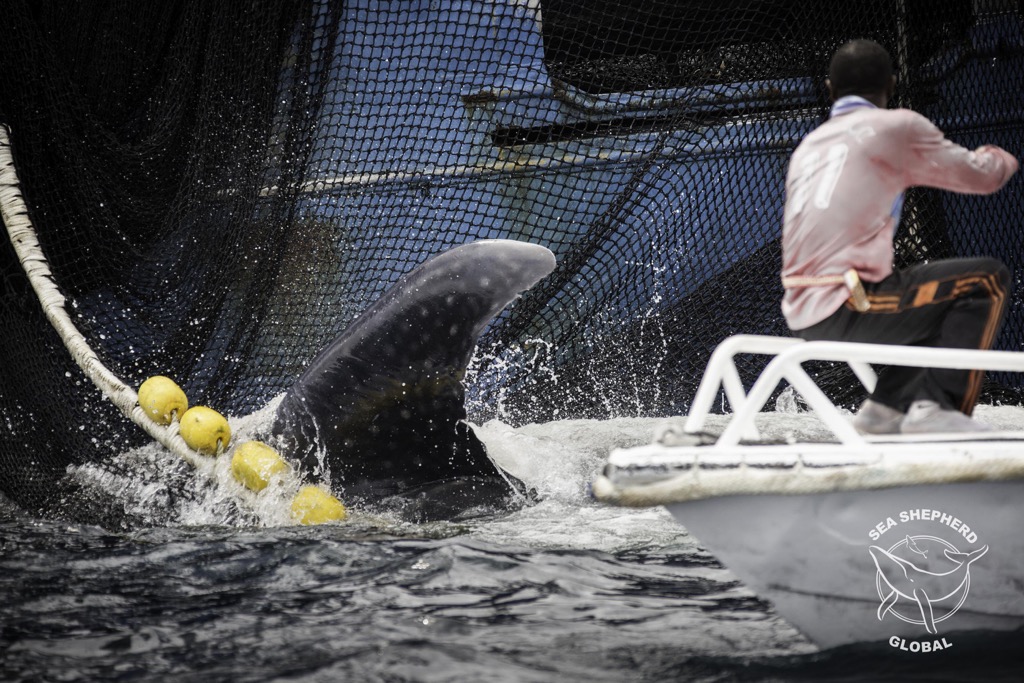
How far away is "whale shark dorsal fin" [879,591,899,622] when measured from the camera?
2.92m

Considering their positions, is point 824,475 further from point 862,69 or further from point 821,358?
point 862,69

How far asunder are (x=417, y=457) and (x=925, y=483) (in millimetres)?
2455

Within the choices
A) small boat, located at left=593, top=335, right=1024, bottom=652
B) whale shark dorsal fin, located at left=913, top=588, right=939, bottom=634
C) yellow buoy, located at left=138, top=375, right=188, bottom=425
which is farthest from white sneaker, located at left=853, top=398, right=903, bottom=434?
yellow buoy, located at left=138, top=375, right=188, bottom=425

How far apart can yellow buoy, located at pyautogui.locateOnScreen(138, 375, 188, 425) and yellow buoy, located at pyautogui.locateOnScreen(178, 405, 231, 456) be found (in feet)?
0.57

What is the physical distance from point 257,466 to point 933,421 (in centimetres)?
275

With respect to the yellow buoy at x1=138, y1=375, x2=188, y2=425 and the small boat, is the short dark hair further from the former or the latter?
the yellow buoy at x1=138, y1=375, x2=188, y2=425

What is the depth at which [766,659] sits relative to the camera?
286 centimetres

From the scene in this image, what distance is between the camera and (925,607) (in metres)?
2.93

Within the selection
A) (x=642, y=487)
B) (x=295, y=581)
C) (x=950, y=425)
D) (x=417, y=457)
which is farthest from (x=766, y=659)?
(x=417, y=457)

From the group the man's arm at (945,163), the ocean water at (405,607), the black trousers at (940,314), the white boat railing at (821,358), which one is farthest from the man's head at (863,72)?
the ocean water at (405,607)

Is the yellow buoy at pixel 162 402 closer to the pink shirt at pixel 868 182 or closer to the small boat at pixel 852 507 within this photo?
the small boat at pixel 852 507

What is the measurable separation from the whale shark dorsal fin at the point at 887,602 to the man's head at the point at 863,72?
1471 mm

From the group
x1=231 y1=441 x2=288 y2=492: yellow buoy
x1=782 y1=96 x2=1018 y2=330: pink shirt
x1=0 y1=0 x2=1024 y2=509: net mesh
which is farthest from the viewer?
x1=0 y1=0 x2=1024 y2=509: net mesh

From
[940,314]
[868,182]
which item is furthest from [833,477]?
[868,182]
